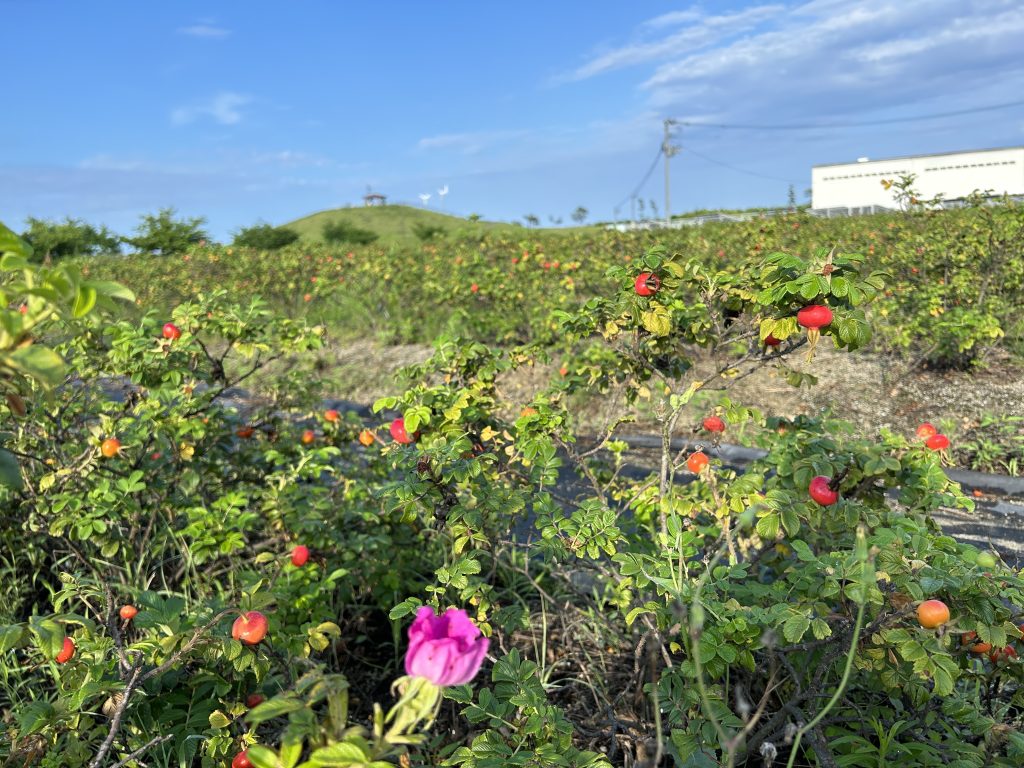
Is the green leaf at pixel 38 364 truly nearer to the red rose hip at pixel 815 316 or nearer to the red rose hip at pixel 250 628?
the red rose hip at pixel 250 628

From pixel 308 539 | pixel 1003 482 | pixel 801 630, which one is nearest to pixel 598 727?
pixel 801 630

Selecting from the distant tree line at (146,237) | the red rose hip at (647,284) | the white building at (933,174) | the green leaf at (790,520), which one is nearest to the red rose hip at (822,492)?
the green leaf at (790,520)

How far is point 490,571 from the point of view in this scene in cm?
261

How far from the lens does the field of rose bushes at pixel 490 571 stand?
150 centimetres

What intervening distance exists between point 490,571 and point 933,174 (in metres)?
46.2

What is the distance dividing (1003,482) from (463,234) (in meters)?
7.80

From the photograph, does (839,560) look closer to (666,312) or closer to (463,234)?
(666,312)

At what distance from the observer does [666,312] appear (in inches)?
93.1

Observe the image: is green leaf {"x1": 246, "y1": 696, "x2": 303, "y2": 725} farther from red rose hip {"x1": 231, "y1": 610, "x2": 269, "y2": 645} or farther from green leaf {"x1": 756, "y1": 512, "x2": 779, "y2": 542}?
green leaf {"x1": 756, "y1": 512, "x2": 779, "y2": 542}

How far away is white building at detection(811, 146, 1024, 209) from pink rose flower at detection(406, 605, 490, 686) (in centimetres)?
4350

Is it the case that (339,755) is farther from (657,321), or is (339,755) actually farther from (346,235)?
(346,235)

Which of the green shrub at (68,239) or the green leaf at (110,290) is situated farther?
the green shrub at (68,239)

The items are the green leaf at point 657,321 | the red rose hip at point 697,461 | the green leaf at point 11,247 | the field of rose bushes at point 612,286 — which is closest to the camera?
the green leaf at point 11,247

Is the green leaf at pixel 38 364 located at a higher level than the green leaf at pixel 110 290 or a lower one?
lower
